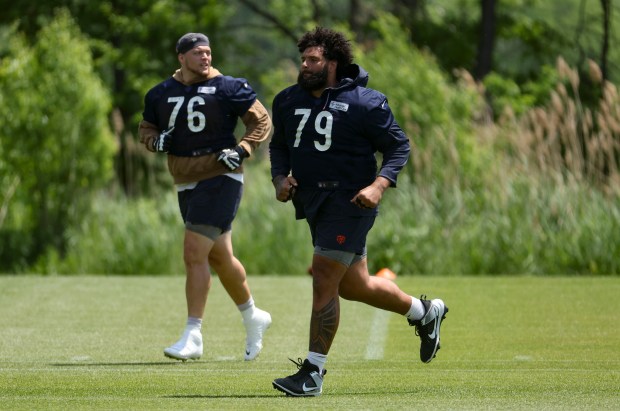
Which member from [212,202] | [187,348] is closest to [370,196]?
[212,202]

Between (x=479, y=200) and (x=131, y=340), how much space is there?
8067mm

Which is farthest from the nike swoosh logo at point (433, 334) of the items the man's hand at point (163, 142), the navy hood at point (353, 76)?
the man's hand at point (163, 142)

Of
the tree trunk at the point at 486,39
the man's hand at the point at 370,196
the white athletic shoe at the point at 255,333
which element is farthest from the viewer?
the tree trunk at the point at 486,39

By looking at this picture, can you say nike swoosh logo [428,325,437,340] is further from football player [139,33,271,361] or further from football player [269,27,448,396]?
football player [139,33,271,361]

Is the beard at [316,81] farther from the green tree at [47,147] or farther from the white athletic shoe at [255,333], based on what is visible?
the green tree at [47,147]

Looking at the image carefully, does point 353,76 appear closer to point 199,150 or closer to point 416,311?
point 416,311

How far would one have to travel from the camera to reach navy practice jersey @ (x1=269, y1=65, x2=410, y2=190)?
724 centimetres

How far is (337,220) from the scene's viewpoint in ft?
23.7

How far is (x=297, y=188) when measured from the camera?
735cm

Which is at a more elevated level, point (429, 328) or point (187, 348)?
point (429, 328)

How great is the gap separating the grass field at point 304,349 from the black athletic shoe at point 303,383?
0.09 metres

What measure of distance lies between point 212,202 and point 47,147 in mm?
9313

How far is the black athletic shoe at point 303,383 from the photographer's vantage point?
7.00 m

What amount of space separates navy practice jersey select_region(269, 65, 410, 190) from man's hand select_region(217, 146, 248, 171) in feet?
4.67
